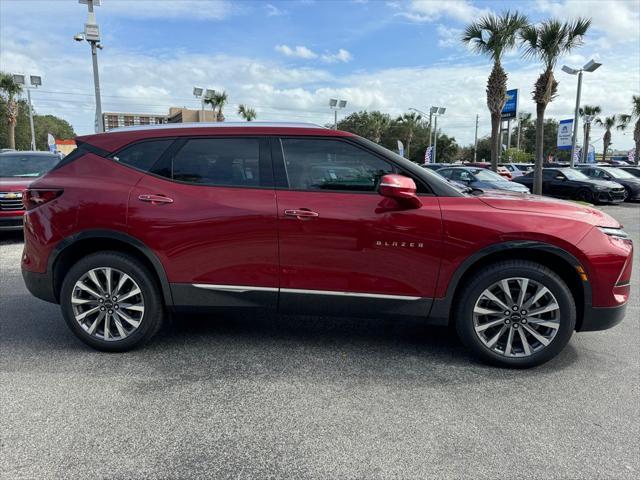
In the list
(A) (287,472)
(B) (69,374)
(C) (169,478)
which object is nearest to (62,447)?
(C) (169,478)

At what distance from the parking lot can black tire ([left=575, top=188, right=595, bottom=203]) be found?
16.5 m

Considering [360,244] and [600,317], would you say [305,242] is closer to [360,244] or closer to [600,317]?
[360,244]

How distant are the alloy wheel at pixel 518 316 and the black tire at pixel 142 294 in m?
2.49

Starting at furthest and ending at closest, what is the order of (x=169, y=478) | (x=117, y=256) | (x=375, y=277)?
(x=117, y=256)
(x=375, y=277)
(x=169, y=478)

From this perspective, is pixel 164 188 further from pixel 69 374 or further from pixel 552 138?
pixel 552 138

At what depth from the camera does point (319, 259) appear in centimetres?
353

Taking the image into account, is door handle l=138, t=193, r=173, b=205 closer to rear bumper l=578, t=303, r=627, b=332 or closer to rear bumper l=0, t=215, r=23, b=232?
rear bumper l=578, t=303, r=627, b=332

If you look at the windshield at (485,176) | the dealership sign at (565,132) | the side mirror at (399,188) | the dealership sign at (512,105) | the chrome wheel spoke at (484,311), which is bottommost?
the chrome wheel spoke at (484,311)

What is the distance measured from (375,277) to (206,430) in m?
1.56

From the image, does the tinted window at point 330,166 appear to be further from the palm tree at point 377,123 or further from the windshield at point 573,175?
the palm tree at point 377,123

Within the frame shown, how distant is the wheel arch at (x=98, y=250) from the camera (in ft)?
12.1

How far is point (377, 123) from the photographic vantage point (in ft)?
195

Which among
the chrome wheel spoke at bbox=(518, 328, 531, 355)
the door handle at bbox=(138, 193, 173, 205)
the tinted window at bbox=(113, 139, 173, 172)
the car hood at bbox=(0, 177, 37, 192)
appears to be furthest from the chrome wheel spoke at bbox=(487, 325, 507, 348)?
the car hood at bbox=(0, 177, 37, 192)

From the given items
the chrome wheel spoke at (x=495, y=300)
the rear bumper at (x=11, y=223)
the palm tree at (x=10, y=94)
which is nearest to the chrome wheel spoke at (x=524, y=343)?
the chrome wheel spoke at (x=495, y=300)
